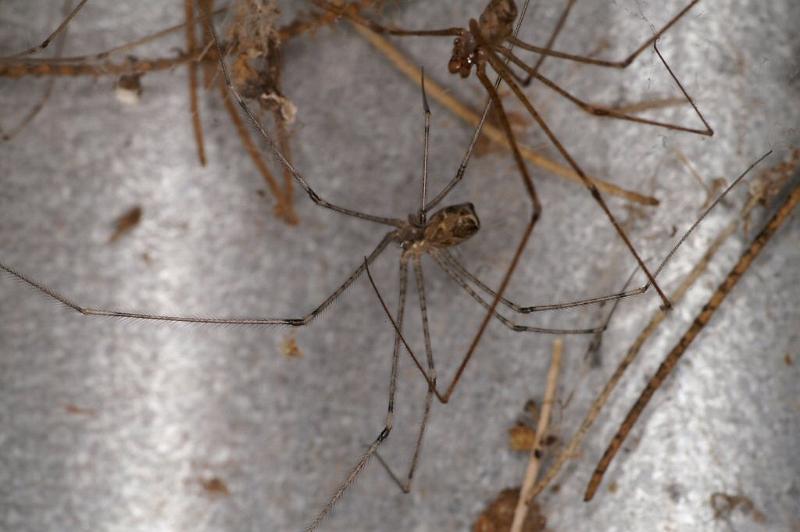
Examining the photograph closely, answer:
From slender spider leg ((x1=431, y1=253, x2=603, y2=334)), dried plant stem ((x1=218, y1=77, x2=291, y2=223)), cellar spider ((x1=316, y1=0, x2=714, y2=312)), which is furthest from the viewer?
dried plant stem ((x1=218, y1=77, x2=291, y2=223))

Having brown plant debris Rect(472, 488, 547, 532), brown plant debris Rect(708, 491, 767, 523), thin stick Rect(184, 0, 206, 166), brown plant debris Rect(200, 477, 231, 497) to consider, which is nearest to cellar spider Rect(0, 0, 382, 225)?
thin stick Rect(184, 0, 206, 166)

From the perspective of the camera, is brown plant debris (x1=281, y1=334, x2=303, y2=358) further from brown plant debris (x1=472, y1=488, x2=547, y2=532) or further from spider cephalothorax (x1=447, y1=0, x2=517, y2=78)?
spider cephalothorax (x1=447, y1=0, x2=517, y2=78)

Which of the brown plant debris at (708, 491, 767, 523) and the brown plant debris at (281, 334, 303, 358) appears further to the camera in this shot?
the brown plant debris at (281, 334, 303, 358)

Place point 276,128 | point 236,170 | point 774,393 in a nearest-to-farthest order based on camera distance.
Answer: point 774,393 → point 276,128 → point 236,170

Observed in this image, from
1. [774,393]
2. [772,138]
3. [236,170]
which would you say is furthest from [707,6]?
[236,170]

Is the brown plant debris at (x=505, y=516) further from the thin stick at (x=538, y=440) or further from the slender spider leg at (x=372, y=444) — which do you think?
the slender spider leg at (x=372, y=444)

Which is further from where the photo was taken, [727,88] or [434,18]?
[434,18]

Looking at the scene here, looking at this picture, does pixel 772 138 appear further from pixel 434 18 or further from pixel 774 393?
pixel 434 18

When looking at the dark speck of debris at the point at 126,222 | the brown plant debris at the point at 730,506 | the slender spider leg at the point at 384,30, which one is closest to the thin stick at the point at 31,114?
the dark speck of debris at the point at 126,222
